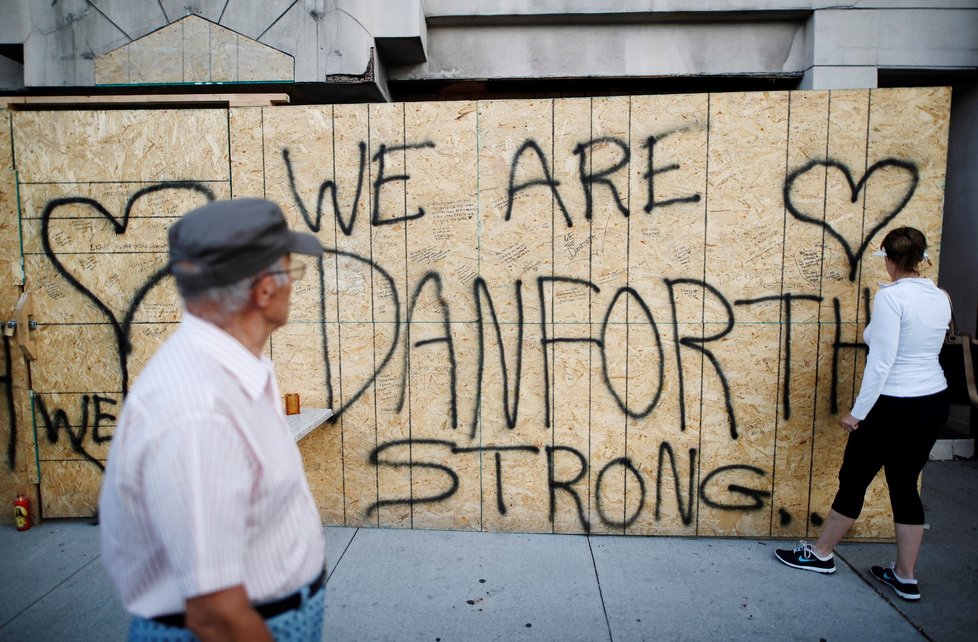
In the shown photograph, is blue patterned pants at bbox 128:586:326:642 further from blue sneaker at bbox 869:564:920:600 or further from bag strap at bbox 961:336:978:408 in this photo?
bag strap at bbox 961:336:978:408

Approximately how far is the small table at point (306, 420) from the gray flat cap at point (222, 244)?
1.86m

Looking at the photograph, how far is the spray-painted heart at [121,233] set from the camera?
3.60 meters

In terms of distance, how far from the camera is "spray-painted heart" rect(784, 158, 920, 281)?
130 inches

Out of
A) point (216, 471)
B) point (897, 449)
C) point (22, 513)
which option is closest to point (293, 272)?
point (216, 471)

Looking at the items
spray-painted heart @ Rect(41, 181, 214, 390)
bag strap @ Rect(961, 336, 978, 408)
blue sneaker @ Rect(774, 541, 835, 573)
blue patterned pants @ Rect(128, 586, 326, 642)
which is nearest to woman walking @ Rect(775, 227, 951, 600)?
blue sneaker @ Rect(774, 541, 835, 573)

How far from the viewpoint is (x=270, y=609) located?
1.30m

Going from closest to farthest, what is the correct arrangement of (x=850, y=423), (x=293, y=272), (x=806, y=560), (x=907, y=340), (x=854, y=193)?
(x=293, y=272), (x=907, y=340), (x=850, y=423), (x=806, y=560), (x=854, y=193)

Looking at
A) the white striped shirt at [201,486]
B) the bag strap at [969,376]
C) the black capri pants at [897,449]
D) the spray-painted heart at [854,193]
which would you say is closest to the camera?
the white striped shirt at [201,486]

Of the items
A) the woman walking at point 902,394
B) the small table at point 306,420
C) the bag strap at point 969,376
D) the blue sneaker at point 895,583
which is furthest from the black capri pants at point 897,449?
the small table at point 306,420

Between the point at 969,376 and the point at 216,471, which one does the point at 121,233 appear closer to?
the point at 216,471

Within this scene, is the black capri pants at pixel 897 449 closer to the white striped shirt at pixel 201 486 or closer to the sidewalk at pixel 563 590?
the sidewalk at pixel 563 590

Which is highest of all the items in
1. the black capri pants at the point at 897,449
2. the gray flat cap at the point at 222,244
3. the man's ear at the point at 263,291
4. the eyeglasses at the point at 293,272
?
the gray flat cap at the point at 222,244

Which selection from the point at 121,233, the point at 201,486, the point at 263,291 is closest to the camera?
the point at 201,486

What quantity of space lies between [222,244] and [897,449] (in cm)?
332
